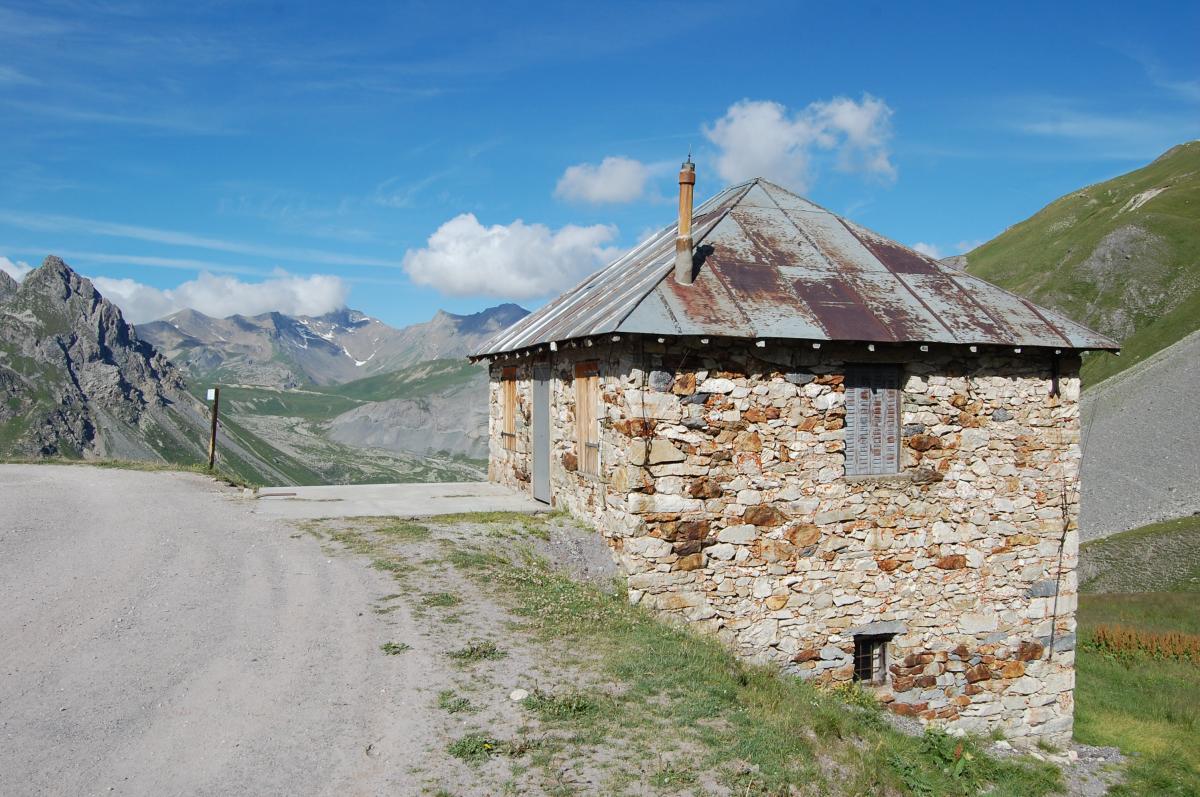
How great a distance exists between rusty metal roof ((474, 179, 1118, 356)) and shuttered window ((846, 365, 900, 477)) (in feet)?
2.29

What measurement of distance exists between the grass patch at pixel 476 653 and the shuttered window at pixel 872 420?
20.4 feet

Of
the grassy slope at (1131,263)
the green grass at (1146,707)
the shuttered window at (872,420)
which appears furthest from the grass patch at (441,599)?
the grassy slope at (1131,263)

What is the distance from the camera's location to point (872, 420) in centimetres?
1246

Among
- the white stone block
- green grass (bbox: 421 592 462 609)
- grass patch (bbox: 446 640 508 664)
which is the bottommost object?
grass patch (bbox: 446 640 508 664)

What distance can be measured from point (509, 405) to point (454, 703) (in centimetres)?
1099

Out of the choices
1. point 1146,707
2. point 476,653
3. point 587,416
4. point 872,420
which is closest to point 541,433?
point 587,416

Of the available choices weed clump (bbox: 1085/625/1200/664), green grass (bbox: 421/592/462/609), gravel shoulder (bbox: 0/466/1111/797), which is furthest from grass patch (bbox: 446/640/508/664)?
weed clump (bbox: 1085/625/1200/664)

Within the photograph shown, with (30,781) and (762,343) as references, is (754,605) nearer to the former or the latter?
(762,343)

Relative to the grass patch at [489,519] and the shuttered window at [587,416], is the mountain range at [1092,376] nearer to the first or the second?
the grass patch at [489,519]

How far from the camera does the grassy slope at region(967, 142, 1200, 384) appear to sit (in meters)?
73.4

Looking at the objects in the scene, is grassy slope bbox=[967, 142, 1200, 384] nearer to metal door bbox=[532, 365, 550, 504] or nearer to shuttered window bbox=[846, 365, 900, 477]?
shuttered window bbox=[846, 365, 900, 477]

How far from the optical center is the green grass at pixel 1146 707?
12789 millimetres

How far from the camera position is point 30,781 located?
231 inches

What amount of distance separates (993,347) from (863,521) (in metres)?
3.35
